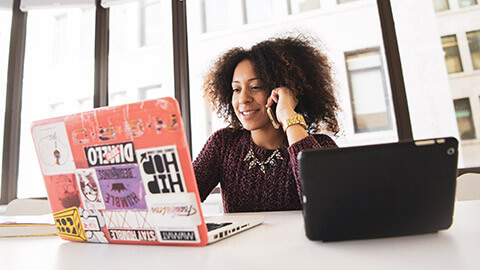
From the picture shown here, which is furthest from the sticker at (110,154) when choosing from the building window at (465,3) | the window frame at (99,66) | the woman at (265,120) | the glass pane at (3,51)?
the glass pane at (3,51)

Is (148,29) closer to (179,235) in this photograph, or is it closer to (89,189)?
(89,189)

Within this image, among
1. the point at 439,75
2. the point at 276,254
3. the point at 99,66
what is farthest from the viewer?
the point at 99,66

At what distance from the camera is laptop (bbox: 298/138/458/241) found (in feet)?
1.46

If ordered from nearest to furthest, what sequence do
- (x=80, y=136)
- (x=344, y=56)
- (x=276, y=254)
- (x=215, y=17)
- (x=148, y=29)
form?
(x=276, y=254)
(x=80, y=136)
(x=344, y=56)
(x=215, y=17)
(x=148, y=29)

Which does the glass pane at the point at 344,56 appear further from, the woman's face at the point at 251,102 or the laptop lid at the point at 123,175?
the laptop lid at the point at 123,175

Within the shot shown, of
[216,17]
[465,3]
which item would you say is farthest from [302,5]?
[465,3]

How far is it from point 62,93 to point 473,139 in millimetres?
3662

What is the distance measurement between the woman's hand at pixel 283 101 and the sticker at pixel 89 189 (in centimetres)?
76

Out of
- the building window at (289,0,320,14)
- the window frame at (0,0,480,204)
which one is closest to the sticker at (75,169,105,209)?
the window frame at (0,0,480,204)

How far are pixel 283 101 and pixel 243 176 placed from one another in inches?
13.6

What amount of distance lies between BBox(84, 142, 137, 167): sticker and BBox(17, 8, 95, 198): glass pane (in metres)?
2.51

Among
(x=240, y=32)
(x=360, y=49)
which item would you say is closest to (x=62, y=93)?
(x=240, y=32)

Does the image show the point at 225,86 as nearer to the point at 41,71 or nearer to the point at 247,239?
the point at 247,239

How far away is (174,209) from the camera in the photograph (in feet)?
1.55
